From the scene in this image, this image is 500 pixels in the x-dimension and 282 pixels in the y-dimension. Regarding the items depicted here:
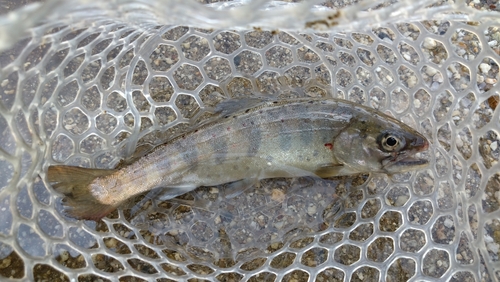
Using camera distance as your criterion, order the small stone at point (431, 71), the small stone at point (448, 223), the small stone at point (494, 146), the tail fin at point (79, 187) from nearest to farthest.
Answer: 1. the tail fin at point (79, 187)
2. the small stone at point (448, 223)
3. the small stone at point (494, 146)
4. the small stone at point (431, 71)

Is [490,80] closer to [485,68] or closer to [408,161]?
[485,68]

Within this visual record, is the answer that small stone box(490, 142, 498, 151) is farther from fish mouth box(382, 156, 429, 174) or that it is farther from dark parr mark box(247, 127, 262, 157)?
dark parr mark box(247, 127, 262, 157)

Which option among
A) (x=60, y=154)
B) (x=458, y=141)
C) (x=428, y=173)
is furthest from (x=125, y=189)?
(x=458, y=141)

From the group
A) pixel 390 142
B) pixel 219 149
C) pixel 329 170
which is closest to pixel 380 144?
pixel 390 142

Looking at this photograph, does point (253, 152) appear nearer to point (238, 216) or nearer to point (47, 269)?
point (238, 216)

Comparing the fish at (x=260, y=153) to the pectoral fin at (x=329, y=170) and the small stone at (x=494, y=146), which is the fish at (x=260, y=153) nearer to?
the pectoral fin at (x=329, y=170)

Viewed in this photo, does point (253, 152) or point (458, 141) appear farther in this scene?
point (458, 141)

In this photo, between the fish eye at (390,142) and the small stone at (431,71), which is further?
the small stone at (431,71)

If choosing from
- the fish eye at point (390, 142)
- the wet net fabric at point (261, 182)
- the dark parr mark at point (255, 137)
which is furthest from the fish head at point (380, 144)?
the dark parr mark at point (255, 137)
